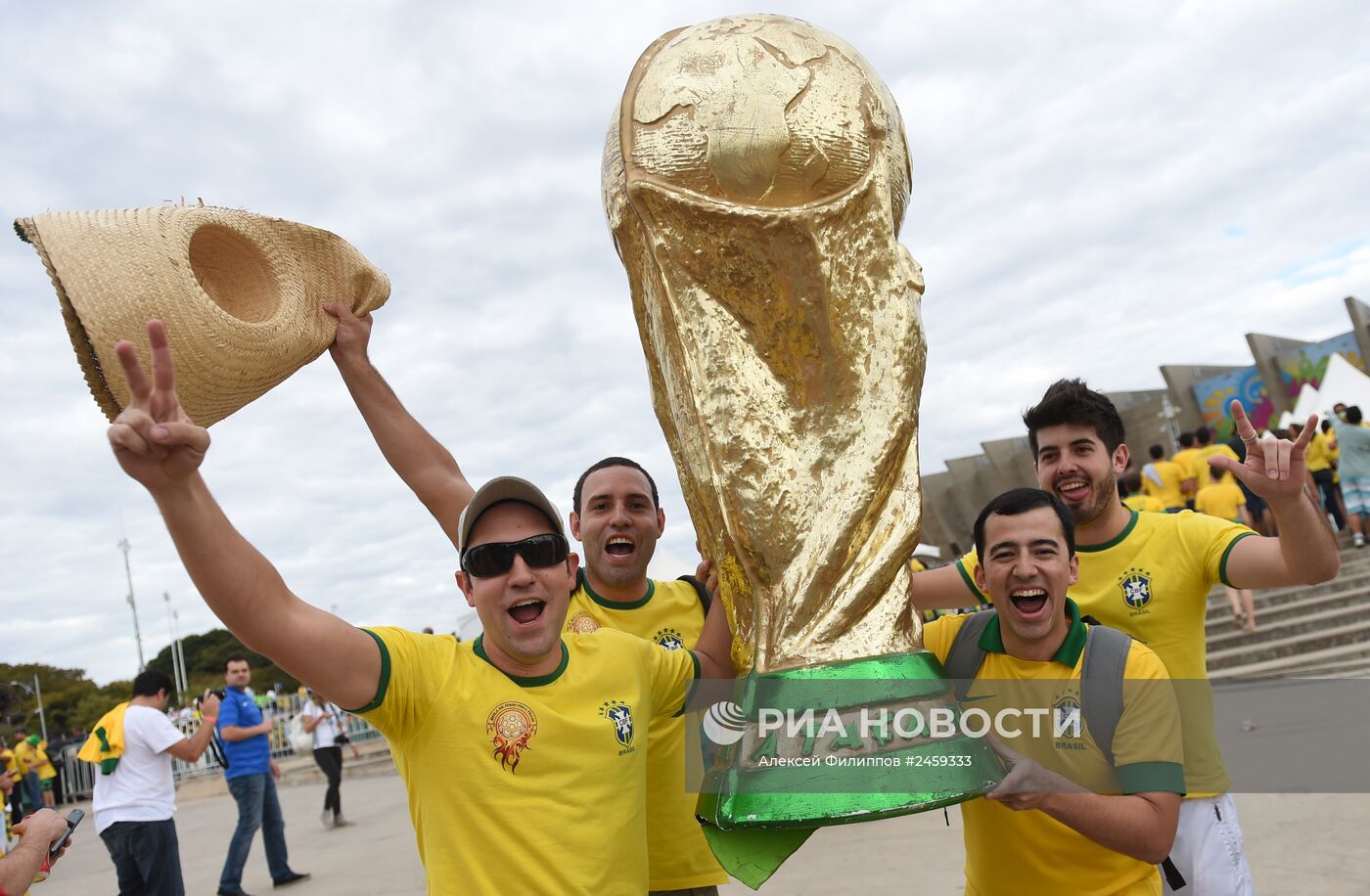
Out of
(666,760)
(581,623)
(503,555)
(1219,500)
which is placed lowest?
(666,760)

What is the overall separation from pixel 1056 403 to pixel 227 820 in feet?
45.0

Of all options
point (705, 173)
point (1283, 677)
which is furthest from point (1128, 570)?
point (1283, 677)

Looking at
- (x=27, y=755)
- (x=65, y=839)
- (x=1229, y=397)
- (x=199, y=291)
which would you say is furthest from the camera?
(x=1229, y=397)

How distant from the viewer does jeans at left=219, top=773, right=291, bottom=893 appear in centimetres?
686

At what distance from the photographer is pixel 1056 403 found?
2541mm

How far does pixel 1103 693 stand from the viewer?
2088 millimetres

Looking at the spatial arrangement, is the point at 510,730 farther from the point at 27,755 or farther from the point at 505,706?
the point at 27,755

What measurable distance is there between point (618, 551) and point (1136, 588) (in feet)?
4.23

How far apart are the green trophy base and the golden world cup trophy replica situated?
0.02 m

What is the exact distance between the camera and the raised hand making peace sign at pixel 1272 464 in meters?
2.21

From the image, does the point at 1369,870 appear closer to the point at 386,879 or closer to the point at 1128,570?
the point at 1128,570

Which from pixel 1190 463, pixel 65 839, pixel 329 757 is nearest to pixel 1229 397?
pixel 1190 463

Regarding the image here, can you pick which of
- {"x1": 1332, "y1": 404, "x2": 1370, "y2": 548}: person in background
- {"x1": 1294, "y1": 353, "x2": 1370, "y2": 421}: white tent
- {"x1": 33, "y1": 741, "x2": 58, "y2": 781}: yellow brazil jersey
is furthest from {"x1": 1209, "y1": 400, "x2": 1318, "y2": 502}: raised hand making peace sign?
{"x1": 1294, "y1": 353, "x2": 1370, "y2": 421}: white tent

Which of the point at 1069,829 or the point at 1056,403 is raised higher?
the point at 1056,403
